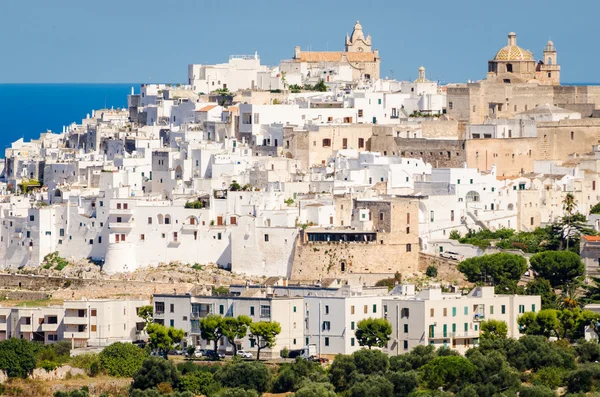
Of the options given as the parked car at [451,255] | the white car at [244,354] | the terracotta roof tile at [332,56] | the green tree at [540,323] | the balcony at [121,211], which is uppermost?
the terracotta roof tile at [332,56]

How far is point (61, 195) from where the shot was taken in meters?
73.7

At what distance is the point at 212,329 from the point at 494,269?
9826 mm

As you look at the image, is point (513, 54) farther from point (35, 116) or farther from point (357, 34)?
point (35, 116)

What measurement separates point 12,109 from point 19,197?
95.1 metres

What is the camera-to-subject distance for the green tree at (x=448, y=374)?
2240 inches

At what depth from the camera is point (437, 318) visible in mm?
61656

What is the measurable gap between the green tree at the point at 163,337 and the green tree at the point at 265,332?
86.8 inches

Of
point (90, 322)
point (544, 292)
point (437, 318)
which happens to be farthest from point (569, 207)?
point (90, 322)

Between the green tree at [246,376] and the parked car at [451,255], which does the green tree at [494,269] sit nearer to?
the parked car at [451,255]

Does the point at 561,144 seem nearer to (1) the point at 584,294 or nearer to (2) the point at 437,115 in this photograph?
(2) the point at 437,115

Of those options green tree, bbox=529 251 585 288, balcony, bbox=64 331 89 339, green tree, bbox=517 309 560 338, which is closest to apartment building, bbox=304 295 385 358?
green tree, bbox=517 309 560 338

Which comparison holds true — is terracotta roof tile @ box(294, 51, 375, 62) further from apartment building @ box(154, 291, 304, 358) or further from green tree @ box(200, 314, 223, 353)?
green tree @ box(200, 314, 223, 353)

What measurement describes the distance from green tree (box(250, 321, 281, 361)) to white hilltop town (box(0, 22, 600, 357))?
0.52m

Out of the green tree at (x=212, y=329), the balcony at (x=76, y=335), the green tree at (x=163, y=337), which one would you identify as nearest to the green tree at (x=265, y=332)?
the green tree at (x=212, y=329)
